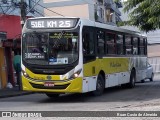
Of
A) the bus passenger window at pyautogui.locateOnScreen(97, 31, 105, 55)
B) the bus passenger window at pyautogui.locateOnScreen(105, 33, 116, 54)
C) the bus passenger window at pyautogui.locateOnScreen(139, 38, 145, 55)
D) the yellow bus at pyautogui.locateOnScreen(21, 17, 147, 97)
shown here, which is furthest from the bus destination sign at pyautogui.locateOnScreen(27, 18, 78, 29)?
the bus passenger window at pyautogui.locateOnScreen(139, 38, 145, 55)

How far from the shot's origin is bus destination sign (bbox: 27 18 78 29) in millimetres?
15688

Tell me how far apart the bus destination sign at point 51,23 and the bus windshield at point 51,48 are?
28cm

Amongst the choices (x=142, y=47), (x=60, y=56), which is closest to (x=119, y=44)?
(x=142, y=47)

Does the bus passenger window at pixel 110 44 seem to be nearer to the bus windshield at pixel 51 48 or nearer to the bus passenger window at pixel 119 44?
the bus passenger window at pixel 119 44

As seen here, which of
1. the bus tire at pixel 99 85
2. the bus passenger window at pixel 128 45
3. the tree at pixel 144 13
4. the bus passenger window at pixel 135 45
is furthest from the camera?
Answer: the bus passenger window at pixel 135 45

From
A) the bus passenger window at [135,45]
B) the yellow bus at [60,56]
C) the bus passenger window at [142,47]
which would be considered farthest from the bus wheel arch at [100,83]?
the bus passenger window at [142,47]

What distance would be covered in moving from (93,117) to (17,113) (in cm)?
225

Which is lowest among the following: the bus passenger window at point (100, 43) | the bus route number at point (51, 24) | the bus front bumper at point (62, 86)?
the bus front bumper at point (62, 86)

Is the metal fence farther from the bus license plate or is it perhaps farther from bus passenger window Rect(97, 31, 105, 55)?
the bus license plate

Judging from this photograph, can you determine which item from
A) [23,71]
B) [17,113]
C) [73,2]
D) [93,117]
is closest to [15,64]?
[23,71]

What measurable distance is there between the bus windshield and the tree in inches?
158

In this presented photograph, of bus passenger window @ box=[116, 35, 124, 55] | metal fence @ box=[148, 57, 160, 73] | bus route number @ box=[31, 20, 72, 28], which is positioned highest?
bus route number @ box=[31, 20, 72, 28]

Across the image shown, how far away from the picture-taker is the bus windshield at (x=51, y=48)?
50.6 ft

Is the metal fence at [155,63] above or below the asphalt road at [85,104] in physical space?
below
